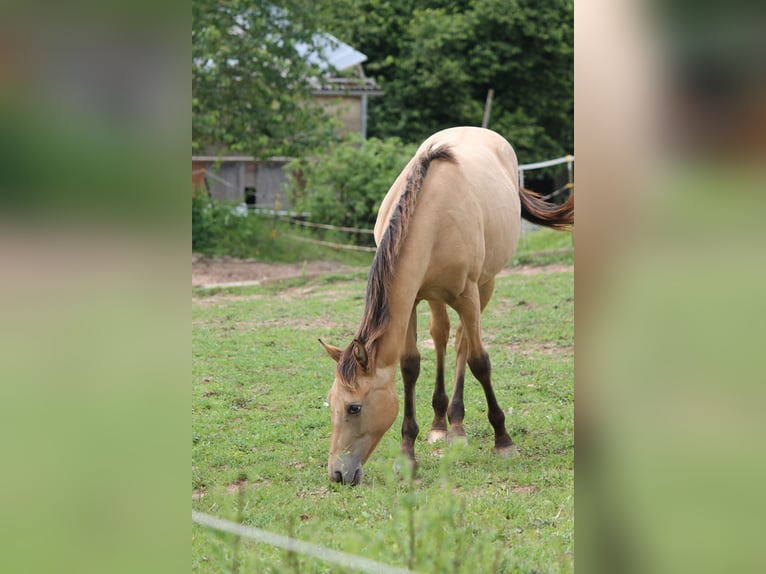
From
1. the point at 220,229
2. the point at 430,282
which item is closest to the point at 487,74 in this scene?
the point at 220,229

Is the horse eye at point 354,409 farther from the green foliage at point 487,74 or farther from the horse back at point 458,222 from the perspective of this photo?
the green foliage at point 487,74

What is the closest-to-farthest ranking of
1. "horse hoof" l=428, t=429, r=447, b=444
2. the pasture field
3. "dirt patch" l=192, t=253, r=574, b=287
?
the pasture field → "horse hoof" l=428, t=429, r=447, b=444 → "dirt patch" l=192, t=253, r=574, b=287

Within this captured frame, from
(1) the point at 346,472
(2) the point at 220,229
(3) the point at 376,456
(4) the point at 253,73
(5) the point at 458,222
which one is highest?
(4) the point at 253,73

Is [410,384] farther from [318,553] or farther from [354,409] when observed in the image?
[318,553]

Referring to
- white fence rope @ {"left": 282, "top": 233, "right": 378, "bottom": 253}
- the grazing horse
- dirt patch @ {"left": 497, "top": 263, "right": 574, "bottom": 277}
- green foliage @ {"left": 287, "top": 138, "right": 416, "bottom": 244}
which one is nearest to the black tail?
the grazing horse

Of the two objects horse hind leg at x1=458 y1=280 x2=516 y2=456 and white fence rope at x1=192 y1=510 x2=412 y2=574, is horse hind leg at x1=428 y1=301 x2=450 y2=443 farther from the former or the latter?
white fence rope at x1=192 y1=510 x2=412 y2=574

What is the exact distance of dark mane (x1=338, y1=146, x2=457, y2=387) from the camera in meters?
4.25

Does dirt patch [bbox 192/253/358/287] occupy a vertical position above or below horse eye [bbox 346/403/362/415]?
below

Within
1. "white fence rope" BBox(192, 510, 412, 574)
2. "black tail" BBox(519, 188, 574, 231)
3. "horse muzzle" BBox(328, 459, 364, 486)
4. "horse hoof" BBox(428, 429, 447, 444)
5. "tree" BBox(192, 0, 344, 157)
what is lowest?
"horse hoof" BBox(428, 429, 447, 444)

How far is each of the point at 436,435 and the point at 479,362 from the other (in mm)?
606

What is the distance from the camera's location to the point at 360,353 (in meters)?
4.22

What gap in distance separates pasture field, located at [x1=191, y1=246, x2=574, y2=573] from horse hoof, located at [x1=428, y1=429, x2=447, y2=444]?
97 millimetres

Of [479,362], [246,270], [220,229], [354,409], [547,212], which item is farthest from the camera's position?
[220,229]
